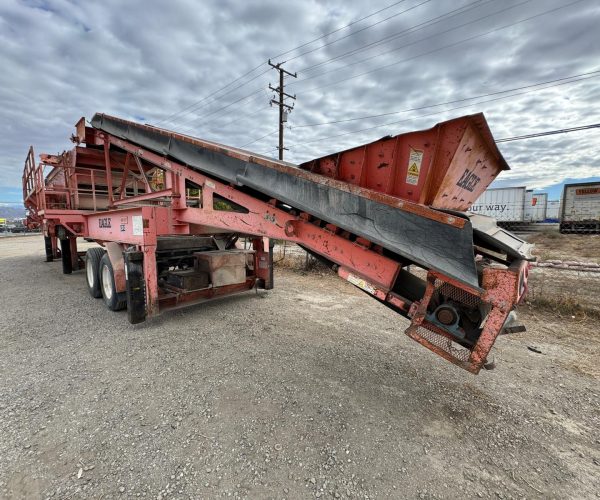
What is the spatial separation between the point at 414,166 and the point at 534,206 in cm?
2969

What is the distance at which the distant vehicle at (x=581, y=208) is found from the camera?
19.4 m

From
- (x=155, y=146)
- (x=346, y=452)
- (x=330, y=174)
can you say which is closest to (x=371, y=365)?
(x=346, y=452)

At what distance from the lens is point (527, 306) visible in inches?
218

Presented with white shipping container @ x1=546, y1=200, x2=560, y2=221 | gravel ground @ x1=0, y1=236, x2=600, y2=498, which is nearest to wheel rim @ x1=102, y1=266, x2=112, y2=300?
gravel ground @ x1=0, y1=236, x2=600, y2=498

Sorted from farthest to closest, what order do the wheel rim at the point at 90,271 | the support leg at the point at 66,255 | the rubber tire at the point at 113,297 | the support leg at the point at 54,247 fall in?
1. the support leg at the point at 54,247
2. the support leg at the point at 66,255
3. the wheel rim at the point at 90,271
4. the rubber tire at the point at 113,297

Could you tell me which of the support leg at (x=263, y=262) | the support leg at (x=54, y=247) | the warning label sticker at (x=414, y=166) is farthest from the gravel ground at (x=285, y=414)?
the support leg at (x=54, y=247)

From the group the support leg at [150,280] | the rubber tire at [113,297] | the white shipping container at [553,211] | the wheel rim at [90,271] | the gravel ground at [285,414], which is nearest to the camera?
the gravel ground at [285,414]

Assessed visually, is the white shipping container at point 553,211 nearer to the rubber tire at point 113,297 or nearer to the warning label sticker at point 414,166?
the warning label sticker at point 414,166

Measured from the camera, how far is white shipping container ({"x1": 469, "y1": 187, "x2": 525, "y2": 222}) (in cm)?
2411

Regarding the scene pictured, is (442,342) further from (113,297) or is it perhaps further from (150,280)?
(113,297)

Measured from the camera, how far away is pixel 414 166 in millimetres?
2359

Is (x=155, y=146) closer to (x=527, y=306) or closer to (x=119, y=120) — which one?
(x=119, y=120)

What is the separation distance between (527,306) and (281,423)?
17.5ft

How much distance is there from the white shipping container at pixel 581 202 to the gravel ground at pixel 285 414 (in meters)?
21.2
